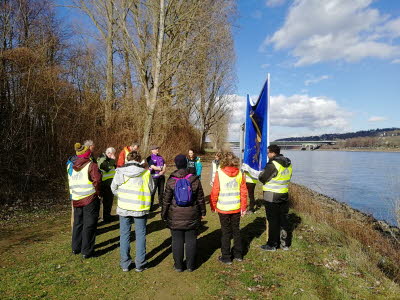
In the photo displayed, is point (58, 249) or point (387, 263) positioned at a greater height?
point (58, 249)

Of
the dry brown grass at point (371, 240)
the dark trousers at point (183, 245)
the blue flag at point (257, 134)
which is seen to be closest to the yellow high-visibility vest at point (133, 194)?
the dark trousers at point (183, 245)

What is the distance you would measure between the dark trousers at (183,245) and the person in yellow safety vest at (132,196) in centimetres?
55

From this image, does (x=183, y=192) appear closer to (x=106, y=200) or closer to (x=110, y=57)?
(x=106, y=200)

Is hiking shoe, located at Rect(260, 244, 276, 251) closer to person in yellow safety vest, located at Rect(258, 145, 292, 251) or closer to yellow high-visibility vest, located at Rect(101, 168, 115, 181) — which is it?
person in yellow safety vest, located at Rect(258, 145, 292, 251)

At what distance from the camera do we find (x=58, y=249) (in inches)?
226

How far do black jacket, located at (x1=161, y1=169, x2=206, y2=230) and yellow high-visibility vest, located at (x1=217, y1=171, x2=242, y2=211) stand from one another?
499mm

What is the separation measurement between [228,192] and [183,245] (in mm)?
1169

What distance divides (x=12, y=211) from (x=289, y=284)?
785 centimetres

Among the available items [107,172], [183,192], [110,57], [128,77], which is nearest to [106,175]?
[107,172]

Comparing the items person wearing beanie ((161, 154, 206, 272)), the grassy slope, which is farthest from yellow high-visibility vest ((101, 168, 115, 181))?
person wearing beanie ((161, 154, 206, 272))

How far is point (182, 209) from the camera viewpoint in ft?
14.8

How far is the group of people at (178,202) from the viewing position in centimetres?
456

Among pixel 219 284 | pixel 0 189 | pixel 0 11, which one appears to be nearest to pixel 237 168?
pixel 219 284

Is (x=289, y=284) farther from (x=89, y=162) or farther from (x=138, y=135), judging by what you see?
(x=138, y=135)
